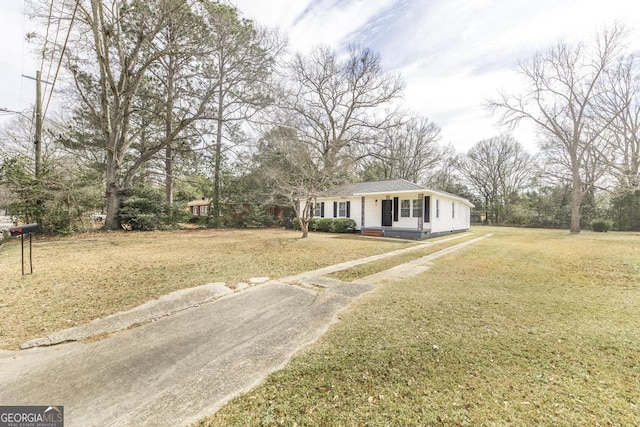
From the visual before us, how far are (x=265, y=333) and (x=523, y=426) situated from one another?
108 inches

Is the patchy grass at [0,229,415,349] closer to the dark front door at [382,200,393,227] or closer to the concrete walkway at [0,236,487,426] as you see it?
the concrete walkway at [0,236,487,426]

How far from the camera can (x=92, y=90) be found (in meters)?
14.8

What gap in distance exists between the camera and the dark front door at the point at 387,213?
1641 centimetres

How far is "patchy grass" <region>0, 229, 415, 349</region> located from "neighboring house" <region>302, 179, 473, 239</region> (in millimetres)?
5812

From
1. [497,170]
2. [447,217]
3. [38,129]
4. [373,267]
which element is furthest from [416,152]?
[38,129]

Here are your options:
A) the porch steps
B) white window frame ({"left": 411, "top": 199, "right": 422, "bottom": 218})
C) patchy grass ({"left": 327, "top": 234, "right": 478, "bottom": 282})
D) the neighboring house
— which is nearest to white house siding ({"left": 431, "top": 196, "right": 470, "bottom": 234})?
the neighboring house

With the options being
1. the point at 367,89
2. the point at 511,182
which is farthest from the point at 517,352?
the point at 511,182

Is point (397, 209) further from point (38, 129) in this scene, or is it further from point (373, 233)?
point (38, 129)

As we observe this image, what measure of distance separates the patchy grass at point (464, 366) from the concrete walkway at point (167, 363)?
0.29 m

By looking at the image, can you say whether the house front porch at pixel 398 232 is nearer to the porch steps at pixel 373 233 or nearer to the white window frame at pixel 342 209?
the porch steps at pixel 373 233

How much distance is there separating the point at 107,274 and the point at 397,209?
1424cm

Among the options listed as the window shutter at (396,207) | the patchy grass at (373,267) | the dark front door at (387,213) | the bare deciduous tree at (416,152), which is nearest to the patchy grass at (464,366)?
the patchy grass at (373,267)

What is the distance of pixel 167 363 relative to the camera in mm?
2781

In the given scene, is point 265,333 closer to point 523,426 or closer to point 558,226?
point 523,426
